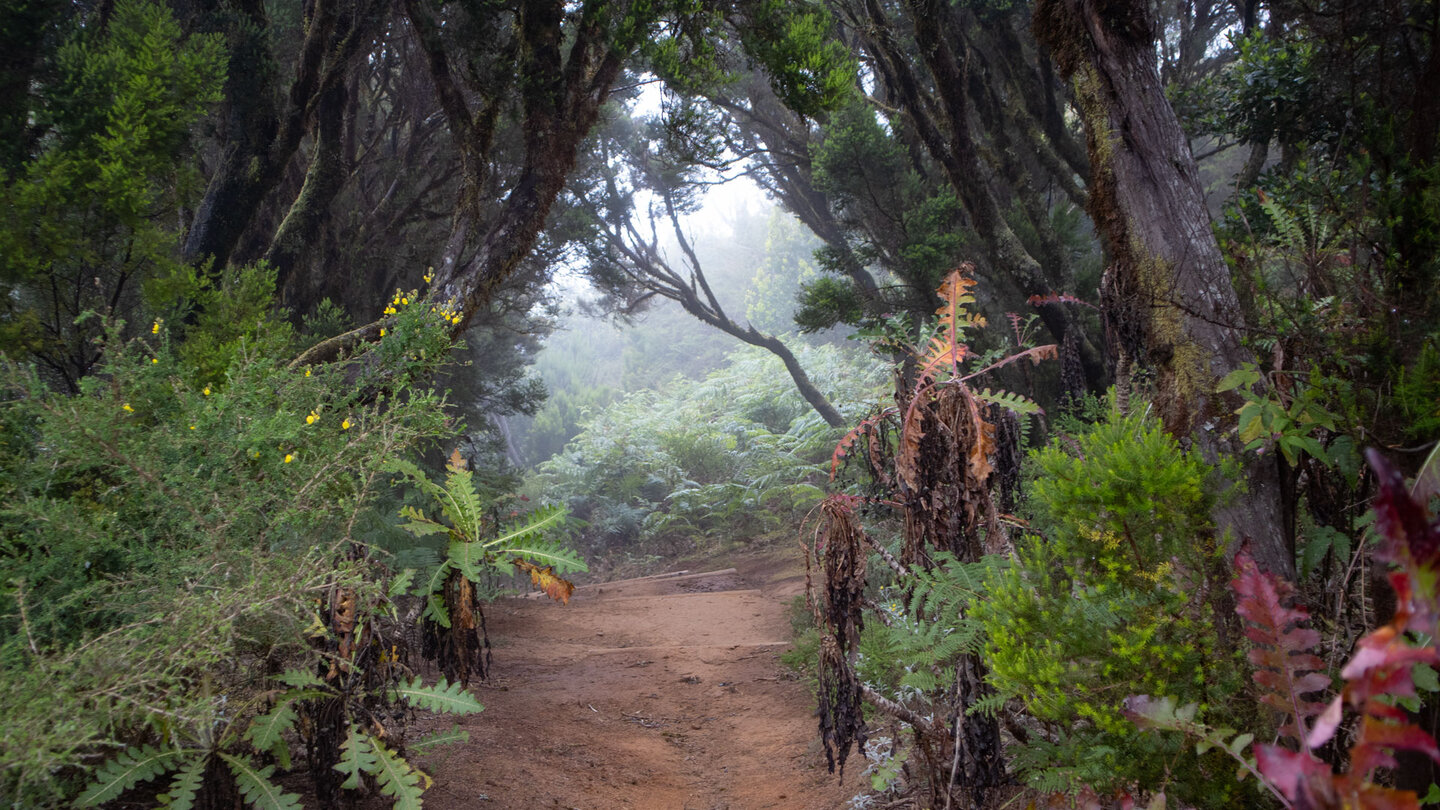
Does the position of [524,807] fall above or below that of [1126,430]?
below

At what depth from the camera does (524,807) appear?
3420mm

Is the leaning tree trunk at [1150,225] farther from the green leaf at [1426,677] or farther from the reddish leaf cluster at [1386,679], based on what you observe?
the reddish leaf cluster at [1386,679]

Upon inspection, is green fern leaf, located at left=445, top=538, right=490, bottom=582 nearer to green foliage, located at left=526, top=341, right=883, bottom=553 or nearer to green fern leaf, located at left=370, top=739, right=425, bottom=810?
green fern leaf, located at left=370, top=739, right=425, bottom=810

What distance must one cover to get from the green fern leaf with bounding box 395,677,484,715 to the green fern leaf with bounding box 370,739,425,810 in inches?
9.7

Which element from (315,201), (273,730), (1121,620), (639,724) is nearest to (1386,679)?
(1121,620)

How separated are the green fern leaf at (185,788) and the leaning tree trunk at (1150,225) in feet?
11.3

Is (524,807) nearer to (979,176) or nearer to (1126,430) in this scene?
(1126,430)

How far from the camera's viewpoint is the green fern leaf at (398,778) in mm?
2609

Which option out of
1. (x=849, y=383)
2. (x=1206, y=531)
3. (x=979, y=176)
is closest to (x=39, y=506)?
(x=1206, y=531)

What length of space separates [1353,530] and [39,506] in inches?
158

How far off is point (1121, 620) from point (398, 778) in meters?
2.35

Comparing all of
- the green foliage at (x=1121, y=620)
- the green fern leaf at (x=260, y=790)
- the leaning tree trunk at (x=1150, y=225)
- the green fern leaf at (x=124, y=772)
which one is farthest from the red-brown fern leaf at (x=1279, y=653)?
the green fern leaf at (x=124, y=772)

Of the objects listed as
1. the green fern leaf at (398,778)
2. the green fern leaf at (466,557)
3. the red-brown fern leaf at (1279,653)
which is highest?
the green fern leaf at (466,557)

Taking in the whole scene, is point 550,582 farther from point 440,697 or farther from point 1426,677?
point 1426,677
